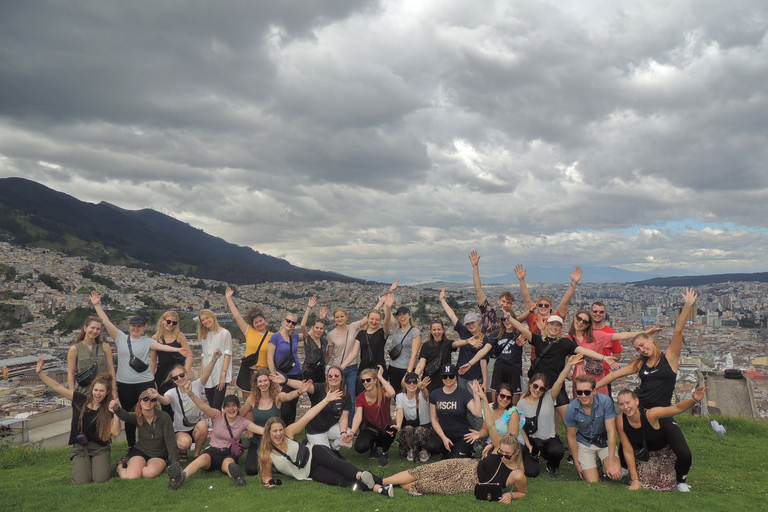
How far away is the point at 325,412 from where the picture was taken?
7004 millimetres

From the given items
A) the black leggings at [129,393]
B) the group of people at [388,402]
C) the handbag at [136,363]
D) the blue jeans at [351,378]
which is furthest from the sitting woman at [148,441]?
the blue jeans at [351,378]

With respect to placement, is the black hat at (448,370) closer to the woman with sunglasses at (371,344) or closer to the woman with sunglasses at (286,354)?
the woman with sunglasses at (371,344)

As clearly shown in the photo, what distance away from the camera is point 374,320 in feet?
26.0

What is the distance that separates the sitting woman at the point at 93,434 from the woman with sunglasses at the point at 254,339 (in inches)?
85.9

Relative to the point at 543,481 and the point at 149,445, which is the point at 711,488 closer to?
the point at 543,481

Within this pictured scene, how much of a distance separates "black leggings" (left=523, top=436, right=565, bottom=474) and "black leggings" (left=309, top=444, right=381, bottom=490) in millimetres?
2568

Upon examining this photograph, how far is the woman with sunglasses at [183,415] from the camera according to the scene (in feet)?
22.2

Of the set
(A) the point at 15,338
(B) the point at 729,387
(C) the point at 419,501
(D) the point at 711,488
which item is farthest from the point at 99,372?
(A) the point at 15,338

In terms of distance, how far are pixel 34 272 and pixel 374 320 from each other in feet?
246

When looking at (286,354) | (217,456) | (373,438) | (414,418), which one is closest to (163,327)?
(286,354)

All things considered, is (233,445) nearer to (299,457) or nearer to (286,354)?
(299,457)

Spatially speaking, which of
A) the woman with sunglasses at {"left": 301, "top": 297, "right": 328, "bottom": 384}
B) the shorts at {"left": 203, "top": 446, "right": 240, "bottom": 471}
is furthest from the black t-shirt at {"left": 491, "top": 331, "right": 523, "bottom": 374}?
the shorts at {"left": 203, "top": 446, "right": 240, "bottom": 471}

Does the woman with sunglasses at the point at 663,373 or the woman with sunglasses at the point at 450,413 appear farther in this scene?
the woman with sunglasses at the point at 450,413

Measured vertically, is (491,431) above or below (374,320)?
below
